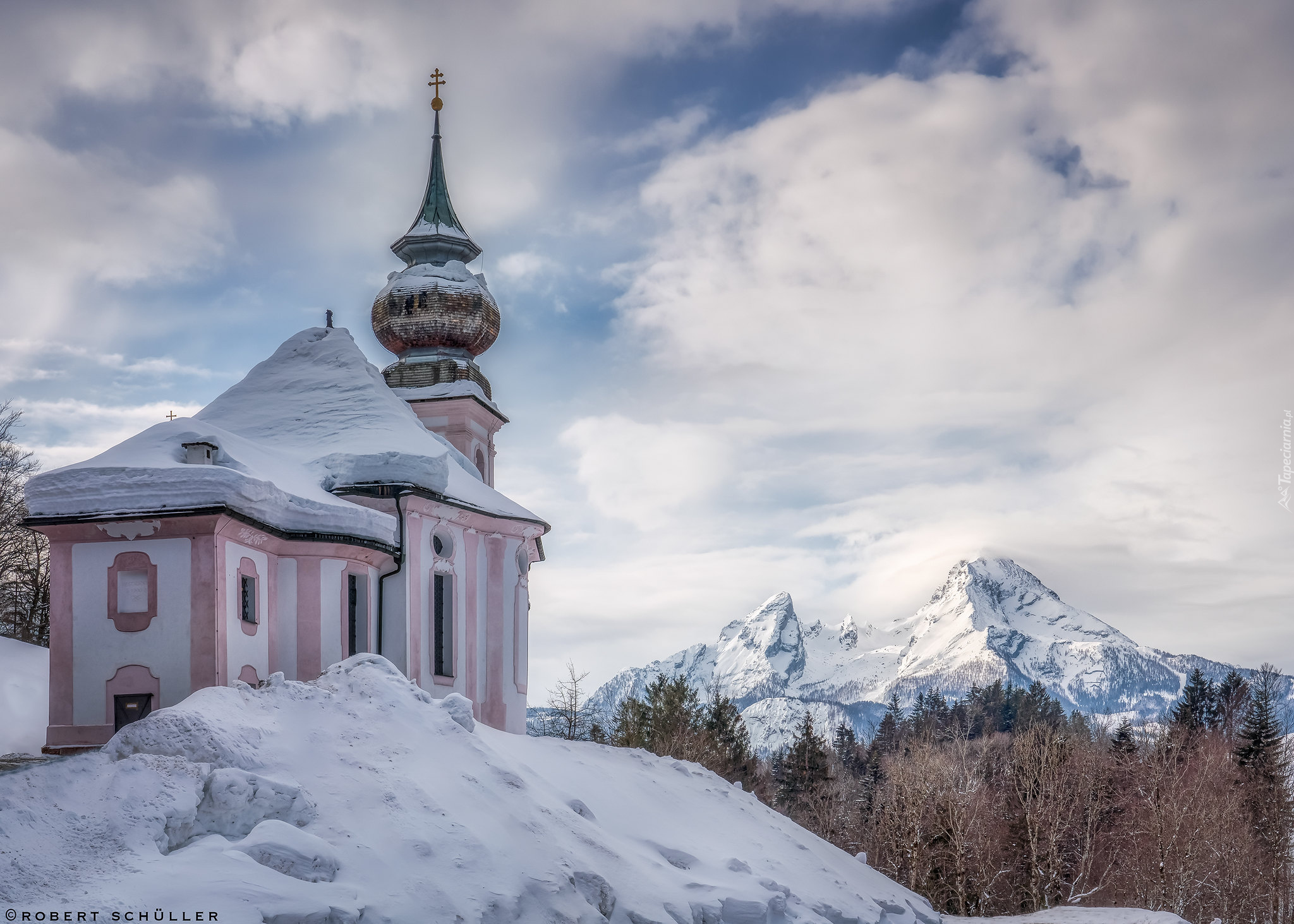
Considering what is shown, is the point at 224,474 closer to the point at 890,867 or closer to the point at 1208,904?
the point at 890,867

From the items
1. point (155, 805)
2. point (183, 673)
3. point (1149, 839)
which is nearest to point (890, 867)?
point (1149, 839)

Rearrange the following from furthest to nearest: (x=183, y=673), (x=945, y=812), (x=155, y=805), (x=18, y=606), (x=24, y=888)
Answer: (x=18, y=606) → (x=945, y=812) → (x=183, y=673) → (x=155, y=805) → (x=24, y=888)

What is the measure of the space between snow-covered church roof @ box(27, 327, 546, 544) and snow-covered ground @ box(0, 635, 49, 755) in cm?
522

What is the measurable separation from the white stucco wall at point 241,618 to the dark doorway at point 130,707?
1.30 m

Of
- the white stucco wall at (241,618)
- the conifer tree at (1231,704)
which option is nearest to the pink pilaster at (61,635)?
the white stucco wall at (241,618)

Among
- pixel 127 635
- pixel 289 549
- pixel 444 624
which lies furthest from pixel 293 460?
pixel 127 635

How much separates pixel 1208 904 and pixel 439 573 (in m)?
25.9

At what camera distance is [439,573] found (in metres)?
28.2

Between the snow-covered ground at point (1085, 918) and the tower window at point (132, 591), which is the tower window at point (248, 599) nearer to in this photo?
the tower window at point (132, 591)

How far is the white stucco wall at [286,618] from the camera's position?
21500 millimetres

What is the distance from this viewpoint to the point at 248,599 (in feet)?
67.3

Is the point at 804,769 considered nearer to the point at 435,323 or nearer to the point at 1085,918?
the point at 435,323

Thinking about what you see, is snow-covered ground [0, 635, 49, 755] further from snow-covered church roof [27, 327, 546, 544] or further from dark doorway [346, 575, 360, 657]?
dark doorway [346, 575, 360, 657]

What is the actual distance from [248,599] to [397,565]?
568cm
